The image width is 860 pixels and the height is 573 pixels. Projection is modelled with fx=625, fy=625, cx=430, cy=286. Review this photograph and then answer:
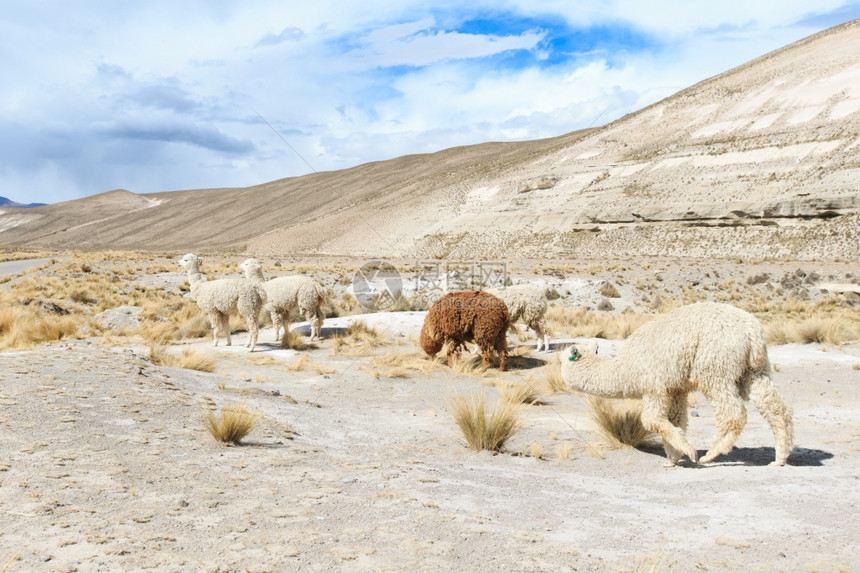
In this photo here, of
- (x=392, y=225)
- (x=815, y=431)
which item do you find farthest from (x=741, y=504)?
(x=392, y=225)

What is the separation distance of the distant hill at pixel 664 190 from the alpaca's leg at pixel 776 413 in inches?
1448

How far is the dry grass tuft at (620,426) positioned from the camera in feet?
23.3

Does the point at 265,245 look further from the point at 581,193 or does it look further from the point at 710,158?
the point at 710,158

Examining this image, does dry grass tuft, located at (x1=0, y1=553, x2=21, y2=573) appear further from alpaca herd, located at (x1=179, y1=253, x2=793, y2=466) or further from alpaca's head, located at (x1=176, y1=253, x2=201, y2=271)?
alpaca's head, located at (x1=176, y1=253, x2=201, y2=271)

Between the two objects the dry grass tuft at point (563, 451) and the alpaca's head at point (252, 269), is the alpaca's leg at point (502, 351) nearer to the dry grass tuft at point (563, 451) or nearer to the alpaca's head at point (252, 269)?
the dry grass tuft at point (563, 451)

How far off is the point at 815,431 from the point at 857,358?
535 centimetres

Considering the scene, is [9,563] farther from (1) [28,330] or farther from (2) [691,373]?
(1) [28,330]

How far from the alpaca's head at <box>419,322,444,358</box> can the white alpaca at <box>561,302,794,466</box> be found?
5.56 meters

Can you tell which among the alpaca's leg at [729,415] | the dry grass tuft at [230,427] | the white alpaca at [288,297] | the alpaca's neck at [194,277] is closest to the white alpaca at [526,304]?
the white alpaca at [288,297]

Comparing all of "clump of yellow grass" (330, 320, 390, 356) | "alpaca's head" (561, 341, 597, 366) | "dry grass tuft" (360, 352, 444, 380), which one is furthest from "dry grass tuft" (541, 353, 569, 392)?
"clump of yellow grass" (330, 320, 390, 356)

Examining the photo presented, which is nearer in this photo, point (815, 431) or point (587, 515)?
point (587, 515)

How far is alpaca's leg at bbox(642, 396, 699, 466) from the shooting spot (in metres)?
5.89

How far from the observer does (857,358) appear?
1164 cm

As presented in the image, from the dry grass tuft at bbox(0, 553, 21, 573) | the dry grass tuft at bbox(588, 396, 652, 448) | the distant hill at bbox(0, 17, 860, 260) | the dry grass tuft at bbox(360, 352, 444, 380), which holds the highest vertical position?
the distant hill at bbox(0, 17, 860, 260)
